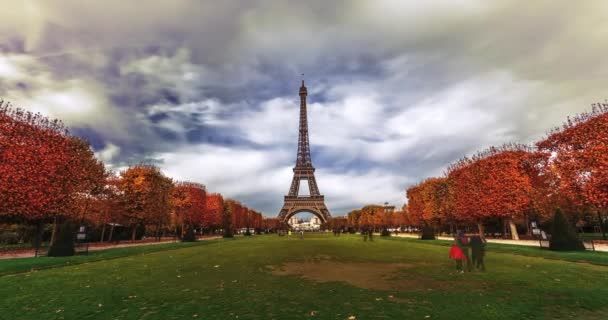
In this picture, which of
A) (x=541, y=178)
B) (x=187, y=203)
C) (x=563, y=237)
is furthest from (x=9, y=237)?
(x=541, y=178)

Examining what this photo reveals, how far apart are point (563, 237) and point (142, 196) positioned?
4926 cm

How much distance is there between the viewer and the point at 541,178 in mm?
43875

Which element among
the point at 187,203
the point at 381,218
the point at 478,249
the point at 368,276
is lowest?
the point at 368,276

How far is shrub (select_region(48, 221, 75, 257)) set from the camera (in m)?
24.3

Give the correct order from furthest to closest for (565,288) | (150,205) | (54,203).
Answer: (150,205)
(54,203)
(565,288)

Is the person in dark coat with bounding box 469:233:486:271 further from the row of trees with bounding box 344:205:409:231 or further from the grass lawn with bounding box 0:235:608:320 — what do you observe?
the row of trees with bounding box 344:205:409:231

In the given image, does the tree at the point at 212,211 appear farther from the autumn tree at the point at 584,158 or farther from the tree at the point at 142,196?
the autumn tree at the point at 584,158

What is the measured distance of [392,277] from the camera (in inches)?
546

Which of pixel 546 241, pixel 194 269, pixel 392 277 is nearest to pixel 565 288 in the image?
pixel 392 277

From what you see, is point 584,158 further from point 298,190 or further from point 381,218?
point 298,190

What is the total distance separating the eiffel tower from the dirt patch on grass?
4128 inches

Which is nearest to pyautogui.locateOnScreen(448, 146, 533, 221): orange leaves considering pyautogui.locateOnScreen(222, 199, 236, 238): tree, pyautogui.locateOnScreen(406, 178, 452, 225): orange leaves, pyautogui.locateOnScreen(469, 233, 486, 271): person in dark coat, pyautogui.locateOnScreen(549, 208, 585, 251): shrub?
pyautogui.locateOnScreen(406, 178, 452, 225): orange leaves

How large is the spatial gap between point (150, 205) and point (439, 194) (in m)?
49.8

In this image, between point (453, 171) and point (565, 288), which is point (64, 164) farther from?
point (453, 171)
